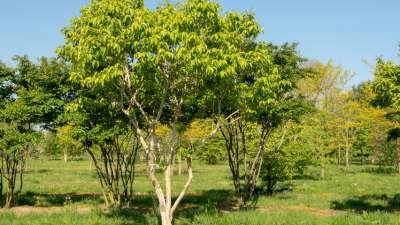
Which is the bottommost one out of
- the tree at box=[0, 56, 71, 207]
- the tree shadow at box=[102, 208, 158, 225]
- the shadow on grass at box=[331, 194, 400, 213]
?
the shadow on grass at box=[331, 194, 400, 213]

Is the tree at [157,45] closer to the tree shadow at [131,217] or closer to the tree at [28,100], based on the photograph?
the tree shadow at [131,217]

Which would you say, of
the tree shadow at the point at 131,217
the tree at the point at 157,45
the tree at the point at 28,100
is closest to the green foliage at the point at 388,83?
the tree at the point at 157,45

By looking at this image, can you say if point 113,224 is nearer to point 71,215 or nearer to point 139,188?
point 71,215

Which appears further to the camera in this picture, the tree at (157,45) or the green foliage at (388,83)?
the green foliage at (388,83)

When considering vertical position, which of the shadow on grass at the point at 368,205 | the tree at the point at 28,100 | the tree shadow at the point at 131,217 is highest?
the tree at the point at 28,100

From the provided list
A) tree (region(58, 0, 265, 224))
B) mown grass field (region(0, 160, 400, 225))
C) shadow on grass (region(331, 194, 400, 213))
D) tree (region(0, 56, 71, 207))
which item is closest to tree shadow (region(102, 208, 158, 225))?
mown grass field (region(0, 160, 400, 225))

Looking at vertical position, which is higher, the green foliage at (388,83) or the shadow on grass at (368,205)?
the green foliage at (388,83)

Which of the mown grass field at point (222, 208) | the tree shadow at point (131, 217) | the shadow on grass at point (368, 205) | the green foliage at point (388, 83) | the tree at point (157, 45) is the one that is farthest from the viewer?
the shadow on grass at point (368, 205)

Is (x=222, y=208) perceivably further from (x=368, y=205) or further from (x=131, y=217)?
(x=368, y=205)

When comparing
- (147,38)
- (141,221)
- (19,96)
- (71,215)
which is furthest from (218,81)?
(19,96)

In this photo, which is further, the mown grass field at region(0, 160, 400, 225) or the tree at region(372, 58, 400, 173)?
the tree at region(372, 58, 400, 173)

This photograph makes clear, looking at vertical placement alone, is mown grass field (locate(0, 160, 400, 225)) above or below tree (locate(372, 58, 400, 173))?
below

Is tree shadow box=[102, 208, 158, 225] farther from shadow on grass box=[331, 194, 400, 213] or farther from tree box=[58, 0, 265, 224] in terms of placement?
shadow on grass box=[331, 194, 400, 213]

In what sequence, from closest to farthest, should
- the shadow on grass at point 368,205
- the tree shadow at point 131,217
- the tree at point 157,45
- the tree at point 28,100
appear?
the tree at point 157,45
the tree shadow at point 131,217
the tree at point 28,100
the shadow on grass at point 368,205
